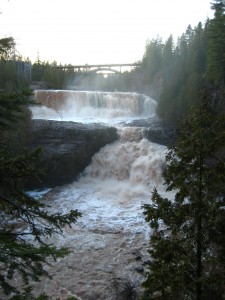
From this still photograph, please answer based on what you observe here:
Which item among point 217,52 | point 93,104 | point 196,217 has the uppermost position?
point 217,52

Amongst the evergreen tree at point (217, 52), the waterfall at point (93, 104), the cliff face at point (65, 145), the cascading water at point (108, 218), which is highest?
the evergreen tree at point (217, 52)

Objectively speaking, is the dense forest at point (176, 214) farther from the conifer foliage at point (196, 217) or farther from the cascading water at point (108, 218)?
A: the cascading water at point (108, 218)

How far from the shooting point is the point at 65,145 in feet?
80.1

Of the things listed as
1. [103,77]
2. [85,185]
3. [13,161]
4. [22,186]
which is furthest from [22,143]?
[103,77]

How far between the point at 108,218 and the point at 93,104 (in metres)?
23.9

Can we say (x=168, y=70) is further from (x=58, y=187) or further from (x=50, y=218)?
(x=50, y=218)

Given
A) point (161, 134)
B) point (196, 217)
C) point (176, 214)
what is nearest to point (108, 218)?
point (161, 134)

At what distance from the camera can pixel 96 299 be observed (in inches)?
428

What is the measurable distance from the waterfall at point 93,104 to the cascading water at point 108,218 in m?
12.7

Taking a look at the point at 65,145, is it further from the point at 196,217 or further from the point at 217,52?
the point at 196,217

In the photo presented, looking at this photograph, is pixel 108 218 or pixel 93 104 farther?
pixel 93 104

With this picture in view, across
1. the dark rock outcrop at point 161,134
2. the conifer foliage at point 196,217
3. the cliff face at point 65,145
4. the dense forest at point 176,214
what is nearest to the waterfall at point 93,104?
the dark rock outcrop at point 161,134

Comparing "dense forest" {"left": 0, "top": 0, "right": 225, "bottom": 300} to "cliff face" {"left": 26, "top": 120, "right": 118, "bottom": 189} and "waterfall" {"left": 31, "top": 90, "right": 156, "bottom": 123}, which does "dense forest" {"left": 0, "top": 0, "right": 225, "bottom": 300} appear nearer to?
"cliff face" {"left": 26, "top": 120, "right": 118, "bottom": 189}

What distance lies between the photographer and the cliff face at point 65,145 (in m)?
23.2
